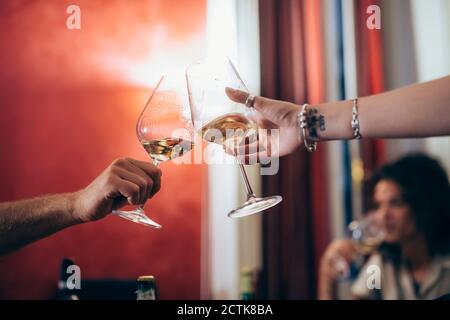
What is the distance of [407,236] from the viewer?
2070mm

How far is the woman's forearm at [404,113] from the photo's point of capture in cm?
94

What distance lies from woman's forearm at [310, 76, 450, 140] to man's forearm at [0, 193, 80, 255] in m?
0.60

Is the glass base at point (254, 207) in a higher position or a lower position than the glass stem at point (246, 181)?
lower

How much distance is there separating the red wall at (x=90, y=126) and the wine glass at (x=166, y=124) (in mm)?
1799

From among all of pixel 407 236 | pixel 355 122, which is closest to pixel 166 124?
pixel 355 122

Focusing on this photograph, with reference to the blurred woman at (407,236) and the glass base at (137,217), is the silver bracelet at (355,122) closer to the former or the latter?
the glass base at (137,217)

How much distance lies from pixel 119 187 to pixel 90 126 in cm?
193

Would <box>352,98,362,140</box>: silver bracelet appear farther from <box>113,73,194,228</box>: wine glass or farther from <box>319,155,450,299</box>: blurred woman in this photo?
<box>319,155,450,299</box>: blurred woman

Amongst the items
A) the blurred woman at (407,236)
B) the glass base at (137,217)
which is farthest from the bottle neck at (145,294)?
the blurred woman at (407,236)

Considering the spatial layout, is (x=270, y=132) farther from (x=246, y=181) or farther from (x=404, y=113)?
(x=404, y=113)

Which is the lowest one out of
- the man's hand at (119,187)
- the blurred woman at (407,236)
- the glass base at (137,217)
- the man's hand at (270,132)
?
the blurred woman at (407,236)

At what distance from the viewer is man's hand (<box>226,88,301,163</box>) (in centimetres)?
107

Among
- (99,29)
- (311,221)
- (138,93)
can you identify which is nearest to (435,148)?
(311,221)

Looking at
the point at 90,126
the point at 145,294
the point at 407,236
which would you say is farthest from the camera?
the point at 90,126
